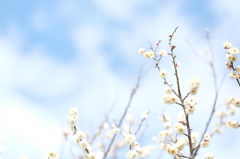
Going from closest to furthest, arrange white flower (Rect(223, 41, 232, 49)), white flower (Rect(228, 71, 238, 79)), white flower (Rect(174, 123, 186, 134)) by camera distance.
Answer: white flower (Rect(174, 123, 186, 134)), white flower (Rect(228, 71, 238, 79)), white flower (Rect(223, 41, 232, 49))

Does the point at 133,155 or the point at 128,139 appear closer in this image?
the point at 133,155

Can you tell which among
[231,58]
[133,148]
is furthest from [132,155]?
[231,58]

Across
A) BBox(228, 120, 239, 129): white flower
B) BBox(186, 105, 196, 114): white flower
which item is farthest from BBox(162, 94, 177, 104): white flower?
BBox(228, 120, 239, 129): white flower

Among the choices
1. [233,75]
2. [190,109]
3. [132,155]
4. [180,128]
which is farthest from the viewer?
[132,155]

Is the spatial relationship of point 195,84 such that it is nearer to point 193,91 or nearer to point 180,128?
point 193,91

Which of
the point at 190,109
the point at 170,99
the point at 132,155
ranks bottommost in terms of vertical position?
the point at 132,155

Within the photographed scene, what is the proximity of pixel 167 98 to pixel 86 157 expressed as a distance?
1166 mm

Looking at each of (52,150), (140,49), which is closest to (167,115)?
(140,49)

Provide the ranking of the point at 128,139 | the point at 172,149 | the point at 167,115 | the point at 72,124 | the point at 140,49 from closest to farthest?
the point at 172,149
the point at 72,124
the point at 128,139
the point at 140,49
the point at 167,115

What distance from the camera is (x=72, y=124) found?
380 centimetres

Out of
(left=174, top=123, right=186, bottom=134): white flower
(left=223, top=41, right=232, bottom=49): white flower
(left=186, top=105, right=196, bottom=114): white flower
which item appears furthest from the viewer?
(left=223, top=41, right=232, bottom=49): white flower

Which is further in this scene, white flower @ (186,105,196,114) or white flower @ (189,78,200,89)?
white flower @ (189,78,200,89)

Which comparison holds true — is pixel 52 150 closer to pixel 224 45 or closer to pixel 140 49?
pixel 140 49

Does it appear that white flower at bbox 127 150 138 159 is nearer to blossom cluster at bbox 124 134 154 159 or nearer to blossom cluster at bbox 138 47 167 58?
blossom cluster at bbox 124 134 154 159
